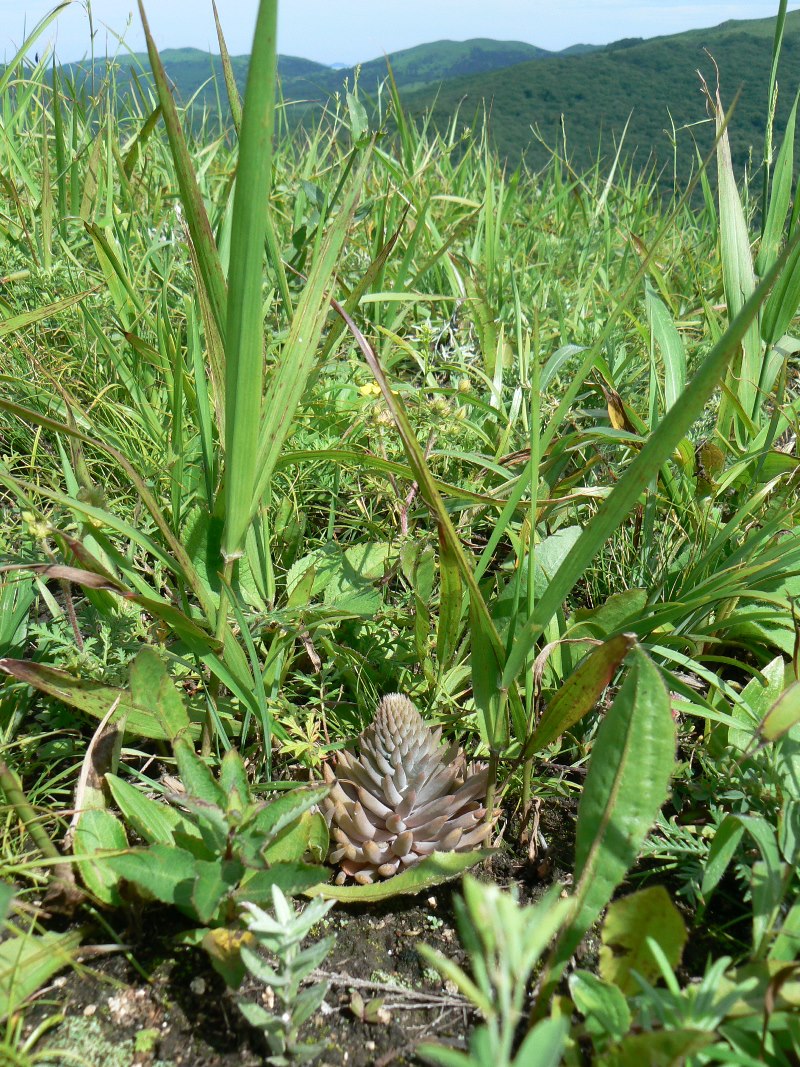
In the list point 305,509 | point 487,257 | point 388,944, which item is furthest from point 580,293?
point 388,944

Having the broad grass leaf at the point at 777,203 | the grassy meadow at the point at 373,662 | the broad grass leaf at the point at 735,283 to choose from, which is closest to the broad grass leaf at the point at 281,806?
the grassy meadow at the point at 373,662

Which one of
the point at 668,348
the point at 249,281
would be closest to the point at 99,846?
the point at 249,281

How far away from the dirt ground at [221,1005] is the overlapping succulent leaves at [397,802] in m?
0.09

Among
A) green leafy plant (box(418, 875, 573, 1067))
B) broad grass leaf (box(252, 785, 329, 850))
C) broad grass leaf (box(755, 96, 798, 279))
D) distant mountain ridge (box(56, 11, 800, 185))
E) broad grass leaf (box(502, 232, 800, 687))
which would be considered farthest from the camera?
distant mountain ridge (box(56, 11, 800, 185))

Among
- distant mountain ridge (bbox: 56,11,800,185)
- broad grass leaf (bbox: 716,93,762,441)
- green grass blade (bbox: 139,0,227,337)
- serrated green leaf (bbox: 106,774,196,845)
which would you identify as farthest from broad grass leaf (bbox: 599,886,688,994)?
distant mountain ridge (bbox: 56,11,800,185)

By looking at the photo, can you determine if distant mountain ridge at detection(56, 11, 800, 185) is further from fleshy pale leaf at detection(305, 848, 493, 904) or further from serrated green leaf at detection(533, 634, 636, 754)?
fleshy pale leaf at detection(305, 848, 493, 904)

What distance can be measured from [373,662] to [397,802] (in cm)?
31

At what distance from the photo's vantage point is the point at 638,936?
0.98 m

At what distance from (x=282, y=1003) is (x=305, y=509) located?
105 centimetres

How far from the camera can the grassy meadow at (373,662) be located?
37.2 inches

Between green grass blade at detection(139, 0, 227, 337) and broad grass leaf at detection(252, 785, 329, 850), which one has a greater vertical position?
green grass blade at detection(139, 0, 227, 337)

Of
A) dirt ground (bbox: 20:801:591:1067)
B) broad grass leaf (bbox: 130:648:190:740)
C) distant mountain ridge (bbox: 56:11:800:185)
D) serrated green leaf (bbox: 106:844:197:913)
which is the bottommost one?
dirt ground (bbox: 20:801:591:1067)

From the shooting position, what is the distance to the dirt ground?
0.98 m

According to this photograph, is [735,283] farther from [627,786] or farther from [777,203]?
[627,786]
